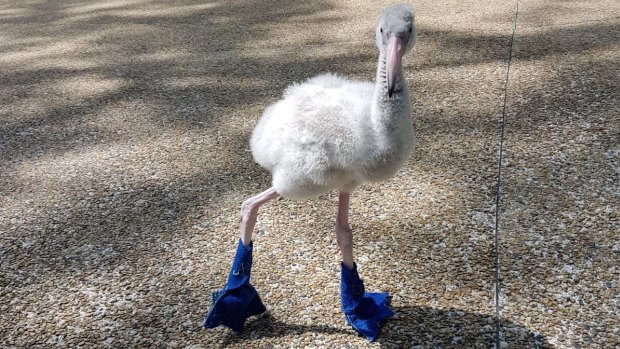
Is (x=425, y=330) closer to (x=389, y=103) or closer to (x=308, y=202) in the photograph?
(x=389, y=103)

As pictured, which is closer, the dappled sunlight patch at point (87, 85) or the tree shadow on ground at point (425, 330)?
the tree shadow on ground at point (425, 330)

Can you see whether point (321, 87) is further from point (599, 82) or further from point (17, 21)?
point (17, 21)

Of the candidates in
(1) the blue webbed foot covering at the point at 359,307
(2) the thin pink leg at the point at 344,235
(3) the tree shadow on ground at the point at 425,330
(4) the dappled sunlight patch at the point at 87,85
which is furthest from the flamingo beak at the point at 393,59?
(4) the dappled sunlight patch at the point at 87,85

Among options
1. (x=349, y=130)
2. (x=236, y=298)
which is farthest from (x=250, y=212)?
(x=349, y=130)

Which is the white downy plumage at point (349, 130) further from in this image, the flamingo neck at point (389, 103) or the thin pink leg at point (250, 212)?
the thin pink leg at point (250, 212)

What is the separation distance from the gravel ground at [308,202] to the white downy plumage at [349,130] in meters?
0.63

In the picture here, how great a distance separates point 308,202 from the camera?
10.0 ft

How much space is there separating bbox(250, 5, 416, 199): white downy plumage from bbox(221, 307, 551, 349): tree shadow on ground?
54 centimetres

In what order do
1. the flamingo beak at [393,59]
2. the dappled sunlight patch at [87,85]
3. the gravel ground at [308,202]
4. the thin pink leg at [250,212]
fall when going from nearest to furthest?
the flamingo beak at [393,59]
the thin pink leg at [250,212]
the gravel ground at [308,202]
the dappled sunlight patch at [87,85]

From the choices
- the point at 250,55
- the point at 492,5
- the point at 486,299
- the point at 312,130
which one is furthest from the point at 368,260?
the point at 492,5

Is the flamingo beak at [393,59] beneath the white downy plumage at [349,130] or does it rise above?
above

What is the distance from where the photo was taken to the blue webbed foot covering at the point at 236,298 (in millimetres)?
2174

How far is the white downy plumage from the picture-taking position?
6.01ft

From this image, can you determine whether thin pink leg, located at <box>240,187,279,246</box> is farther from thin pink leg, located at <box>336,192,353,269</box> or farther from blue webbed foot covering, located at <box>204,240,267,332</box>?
thin pink leg, located at <box>336,192,353,269</box>
